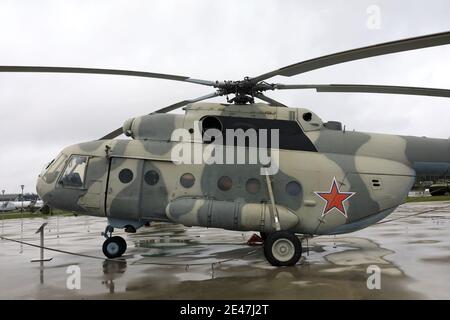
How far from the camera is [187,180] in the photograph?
9.66 meters

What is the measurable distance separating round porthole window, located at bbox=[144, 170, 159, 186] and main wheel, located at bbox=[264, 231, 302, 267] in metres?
3.04

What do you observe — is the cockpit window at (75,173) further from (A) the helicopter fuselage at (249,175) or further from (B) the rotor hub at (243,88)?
(B) the rotor hub at (243,88)

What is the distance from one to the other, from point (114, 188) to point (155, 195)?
1037 millimetres

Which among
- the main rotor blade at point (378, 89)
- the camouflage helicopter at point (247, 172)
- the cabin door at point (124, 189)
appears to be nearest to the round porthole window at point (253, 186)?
the camouflage helicopter at point (247, 172)

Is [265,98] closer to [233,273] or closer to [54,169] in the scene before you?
[233,273]

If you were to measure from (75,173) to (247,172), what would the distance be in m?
4.28

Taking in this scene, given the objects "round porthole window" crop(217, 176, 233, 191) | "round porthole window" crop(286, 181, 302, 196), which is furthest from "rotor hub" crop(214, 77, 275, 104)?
"round porthole window" crop(286, 181, 302, 196)

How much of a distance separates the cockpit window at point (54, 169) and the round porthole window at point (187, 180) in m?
3.17

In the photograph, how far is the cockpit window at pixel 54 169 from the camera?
10.3 meters

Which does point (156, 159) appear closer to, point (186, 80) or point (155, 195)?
point (155, 195)

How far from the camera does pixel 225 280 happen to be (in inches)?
298

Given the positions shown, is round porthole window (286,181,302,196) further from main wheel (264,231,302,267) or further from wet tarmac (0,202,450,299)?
wet tarmac (0,202,450,299)

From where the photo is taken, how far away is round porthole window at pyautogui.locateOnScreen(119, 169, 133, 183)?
9858 mm
